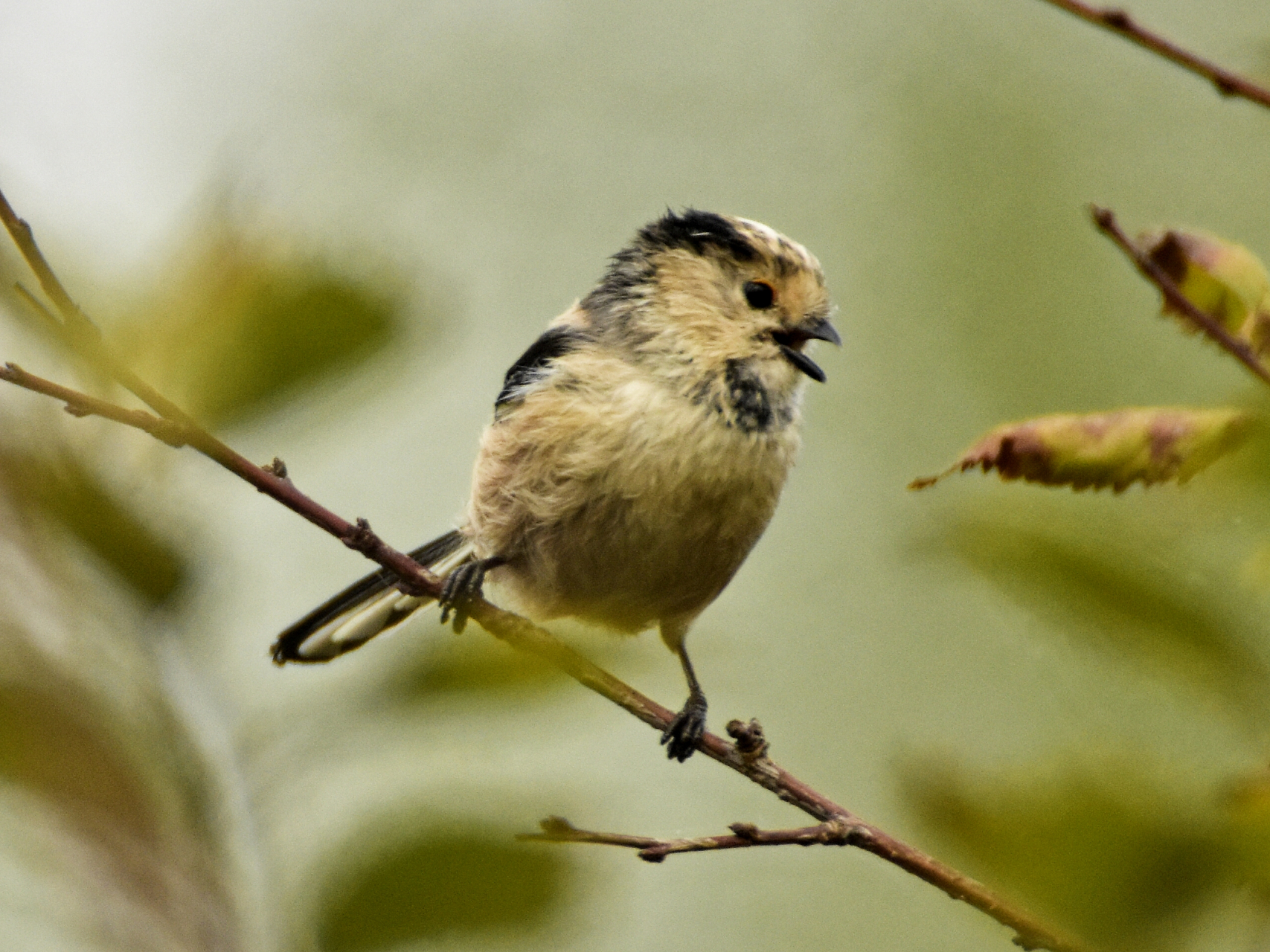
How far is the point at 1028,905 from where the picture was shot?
2.58 feet

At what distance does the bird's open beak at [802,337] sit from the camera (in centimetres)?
262

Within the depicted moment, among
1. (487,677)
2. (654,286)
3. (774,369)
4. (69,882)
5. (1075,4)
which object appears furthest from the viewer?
(654,286)

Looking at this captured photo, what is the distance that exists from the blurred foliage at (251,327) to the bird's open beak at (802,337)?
1389 millimetres

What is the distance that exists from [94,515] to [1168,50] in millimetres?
1060

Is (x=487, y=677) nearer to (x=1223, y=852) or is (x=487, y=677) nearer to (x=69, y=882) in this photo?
(x=69, y=882)

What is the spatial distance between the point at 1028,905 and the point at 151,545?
3.15ft

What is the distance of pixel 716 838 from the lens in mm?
1590

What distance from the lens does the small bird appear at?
2.50m

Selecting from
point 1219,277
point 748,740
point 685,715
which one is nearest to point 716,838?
point 748,740

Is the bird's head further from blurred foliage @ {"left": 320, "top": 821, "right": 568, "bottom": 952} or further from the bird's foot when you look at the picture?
blurred foliage @ {"left": 320, "top": 821, "right": 568, "bottom": 952}

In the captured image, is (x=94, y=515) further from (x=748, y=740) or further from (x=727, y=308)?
(x=727, y=308)

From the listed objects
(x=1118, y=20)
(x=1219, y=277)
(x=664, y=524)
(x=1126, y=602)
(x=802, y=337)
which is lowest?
(x=1126, y=602)

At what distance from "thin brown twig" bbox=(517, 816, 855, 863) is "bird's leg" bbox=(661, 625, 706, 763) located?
0.89 metres

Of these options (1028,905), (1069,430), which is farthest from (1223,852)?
(1069,430)
